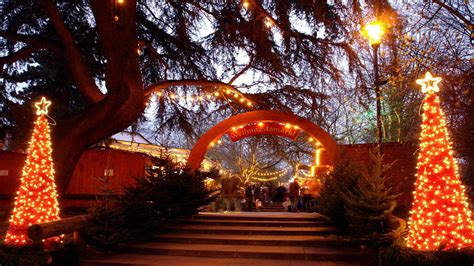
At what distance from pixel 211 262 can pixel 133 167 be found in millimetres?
9455

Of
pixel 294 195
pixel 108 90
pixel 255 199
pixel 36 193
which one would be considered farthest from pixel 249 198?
pixel 36 193

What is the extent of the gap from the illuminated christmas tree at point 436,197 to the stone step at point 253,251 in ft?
4.43

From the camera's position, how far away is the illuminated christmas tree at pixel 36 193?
337 inches

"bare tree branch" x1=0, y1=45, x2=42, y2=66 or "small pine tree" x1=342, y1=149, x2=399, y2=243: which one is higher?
"bare tree branch" x1=0, y1=45, x2=42, y2=66

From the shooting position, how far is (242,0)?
10.4 metres

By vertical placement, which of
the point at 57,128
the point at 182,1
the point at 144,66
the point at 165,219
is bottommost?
the point at 165,219

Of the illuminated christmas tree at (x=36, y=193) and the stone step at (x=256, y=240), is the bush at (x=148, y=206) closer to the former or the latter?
A: the stone step at (x=256, y=240)

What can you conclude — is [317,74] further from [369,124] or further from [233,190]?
[369,124]

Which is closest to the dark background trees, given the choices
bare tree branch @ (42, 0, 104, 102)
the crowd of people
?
bare tree branch @ (42, 0, 104, 102)

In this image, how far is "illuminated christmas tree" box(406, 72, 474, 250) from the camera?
7.25 metres

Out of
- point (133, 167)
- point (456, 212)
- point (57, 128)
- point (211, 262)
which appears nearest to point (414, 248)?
point (456, 212)

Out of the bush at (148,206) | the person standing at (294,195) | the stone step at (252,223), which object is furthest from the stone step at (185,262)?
the person standing at (294,195)

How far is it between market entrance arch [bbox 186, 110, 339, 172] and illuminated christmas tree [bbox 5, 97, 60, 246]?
4782 mm

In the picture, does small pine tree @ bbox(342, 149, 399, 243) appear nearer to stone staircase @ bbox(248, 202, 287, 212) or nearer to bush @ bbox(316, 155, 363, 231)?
bush @ bbox(316, 155, 363, 231)
